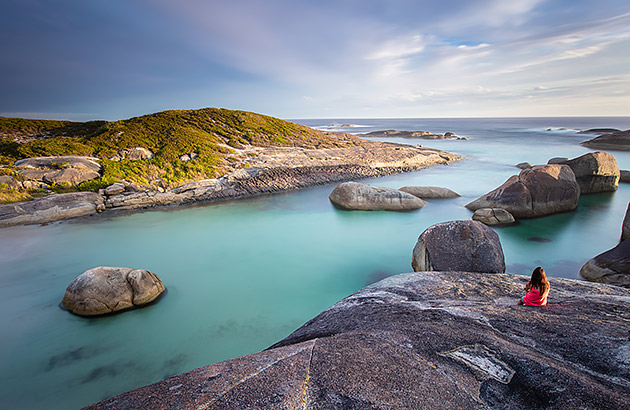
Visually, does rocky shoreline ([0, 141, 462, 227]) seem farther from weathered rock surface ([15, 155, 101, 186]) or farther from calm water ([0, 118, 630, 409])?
weathered rock surface ([15, 155, 101, 186])

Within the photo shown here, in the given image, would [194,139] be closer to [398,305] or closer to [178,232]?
[178,232]

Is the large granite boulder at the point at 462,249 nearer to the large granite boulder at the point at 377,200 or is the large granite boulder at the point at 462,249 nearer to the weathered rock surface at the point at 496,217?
the weathered rock surface at the point at 496,217

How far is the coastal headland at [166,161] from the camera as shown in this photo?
14852 millimetres

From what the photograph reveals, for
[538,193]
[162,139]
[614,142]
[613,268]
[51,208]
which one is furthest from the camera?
[614,142]

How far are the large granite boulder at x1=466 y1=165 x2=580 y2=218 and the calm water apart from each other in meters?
0.60

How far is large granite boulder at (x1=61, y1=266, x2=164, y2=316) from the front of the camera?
680cm

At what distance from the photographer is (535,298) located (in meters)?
3.94

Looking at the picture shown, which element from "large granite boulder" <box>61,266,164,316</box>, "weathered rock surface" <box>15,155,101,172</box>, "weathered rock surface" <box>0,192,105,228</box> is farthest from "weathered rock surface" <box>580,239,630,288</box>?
"weathered rock surface" <box>15,155,101,172</box>

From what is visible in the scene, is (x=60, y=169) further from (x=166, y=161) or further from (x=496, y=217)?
(x=496, y=217)

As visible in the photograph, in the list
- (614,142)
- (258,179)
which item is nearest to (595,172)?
(258,179)

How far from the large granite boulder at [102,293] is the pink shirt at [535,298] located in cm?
→ 814

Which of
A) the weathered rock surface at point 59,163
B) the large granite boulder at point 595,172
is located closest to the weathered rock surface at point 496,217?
the large granite boulder at point 595,172

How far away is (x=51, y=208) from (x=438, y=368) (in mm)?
17617

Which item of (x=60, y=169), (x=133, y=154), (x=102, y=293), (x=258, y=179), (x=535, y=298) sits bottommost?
(x=102, y=293)
